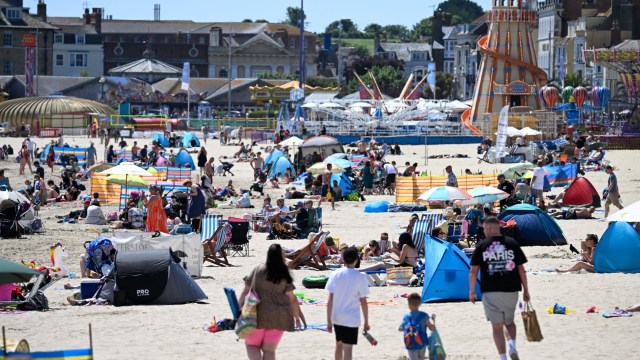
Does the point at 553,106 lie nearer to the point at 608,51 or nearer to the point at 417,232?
the point at 608,51

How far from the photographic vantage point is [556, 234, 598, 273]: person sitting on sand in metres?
15.4

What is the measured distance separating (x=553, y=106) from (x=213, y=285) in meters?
41.2

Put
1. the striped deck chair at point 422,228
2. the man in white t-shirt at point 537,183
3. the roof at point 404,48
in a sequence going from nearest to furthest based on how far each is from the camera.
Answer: the striped deck chair at point 422,228 → the man in white t-shirt at point 537,183 → the roof at point 404,48

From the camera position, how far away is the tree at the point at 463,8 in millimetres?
172000

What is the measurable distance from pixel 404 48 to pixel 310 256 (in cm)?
11219

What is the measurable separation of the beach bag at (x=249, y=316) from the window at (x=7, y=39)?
91096 mm

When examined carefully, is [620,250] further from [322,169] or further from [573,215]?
[322,169]

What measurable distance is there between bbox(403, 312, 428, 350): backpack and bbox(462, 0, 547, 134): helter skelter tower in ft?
146

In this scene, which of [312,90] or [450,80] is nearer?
[312,90]

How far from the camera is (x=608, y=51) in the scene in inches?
1960

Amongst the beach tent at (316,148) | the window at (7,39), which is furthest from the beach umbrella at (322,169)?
the window at (7,39)

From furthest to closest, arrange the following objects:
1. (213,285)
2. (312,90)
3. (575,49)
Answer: (575,49)
(312,90)
(213,285)

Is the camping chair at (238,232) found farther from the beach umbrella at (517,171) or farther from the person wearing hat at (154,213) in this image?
the beach umbrella at (517,171)

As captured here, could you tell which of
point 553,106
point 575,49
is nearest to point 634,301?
point 553,106
